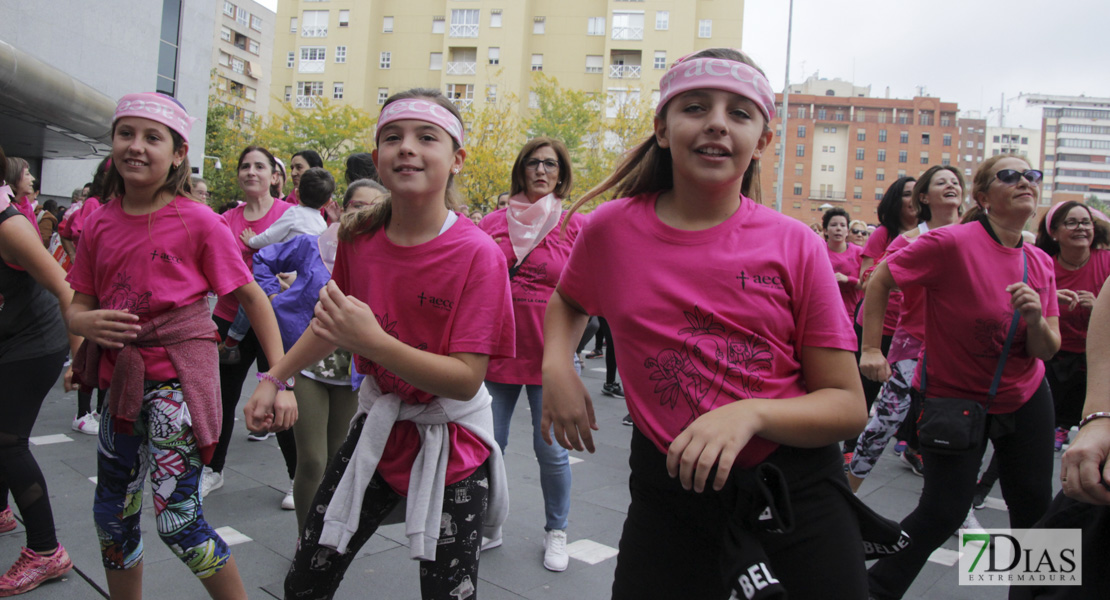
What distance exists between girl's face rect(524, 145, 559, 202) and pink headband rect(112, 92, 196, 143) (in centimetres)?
210

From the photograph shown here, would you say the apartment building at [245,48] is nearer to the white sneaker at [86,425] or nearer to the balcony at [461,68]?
the balcony at [461,68]

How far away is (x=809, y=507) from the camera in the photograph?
157 centimetres

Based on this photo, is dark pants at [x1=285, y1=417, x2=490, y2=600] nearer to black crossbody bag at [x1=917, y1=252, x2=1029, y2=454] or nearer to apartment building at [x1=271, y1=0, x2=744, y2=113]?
black crossbody bag at [x1=917, y1=252, x2=1029, y2=454]

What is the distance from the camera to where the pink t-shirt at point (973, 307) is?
118 inches

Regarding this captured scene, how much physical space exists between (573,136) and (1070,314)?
105ft

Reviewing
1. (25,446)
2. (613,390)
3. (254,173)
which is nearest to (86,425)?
(254,173)

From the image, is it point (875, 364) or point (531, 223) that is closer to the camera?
point (875, 364)

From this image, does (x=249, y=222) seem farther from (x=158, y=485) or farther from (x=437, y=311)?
(x=437, y=311)

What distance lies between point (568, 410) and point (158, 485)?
153 cm

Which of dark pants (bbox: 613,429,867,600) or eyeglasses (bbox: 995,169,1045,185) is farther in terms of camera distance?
eyeglasses (bbox: 995,169,1045,185)

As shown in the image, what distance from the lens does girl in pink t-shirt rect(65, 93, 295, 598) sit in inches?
94.0

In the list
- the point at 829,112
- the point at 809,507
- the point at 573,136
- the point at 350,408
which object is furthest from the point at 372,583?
the point at 829,112

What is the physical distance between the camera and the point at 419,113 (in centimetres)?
213

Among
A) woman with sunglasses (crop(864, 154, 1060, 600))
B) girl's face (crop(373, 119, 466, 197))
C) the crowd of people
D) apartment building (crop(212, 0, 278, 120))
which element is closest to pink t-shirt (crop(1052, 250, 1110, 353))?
the crowd of people
